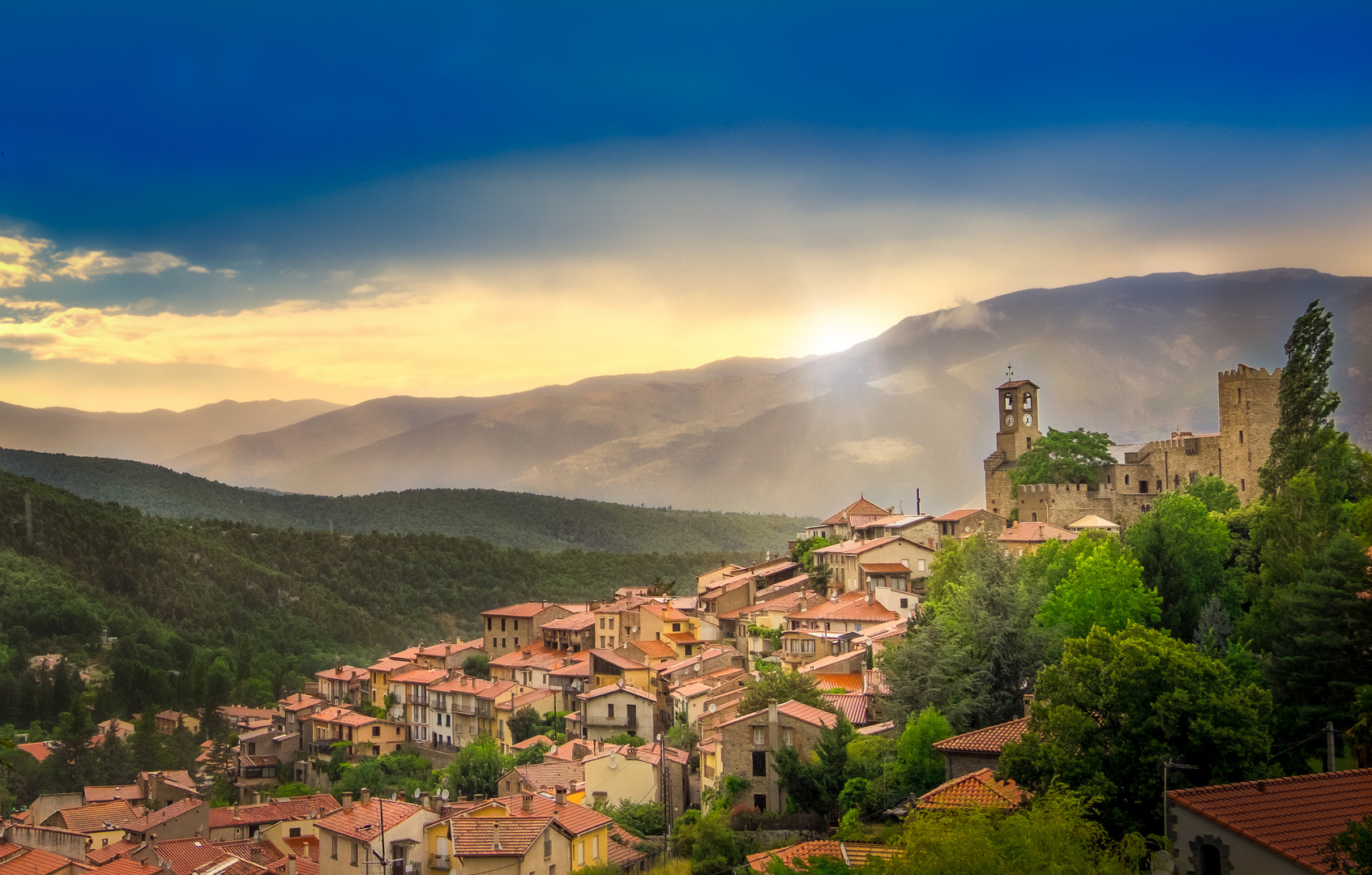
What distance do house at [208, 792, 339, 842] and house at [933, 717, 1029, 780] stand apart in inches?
866

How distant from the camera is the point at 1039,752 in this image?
2189cm

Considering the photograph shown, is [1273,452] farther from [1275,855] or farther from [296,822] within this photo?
[296,822]

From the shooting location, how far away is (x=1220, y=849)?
18.0 meters

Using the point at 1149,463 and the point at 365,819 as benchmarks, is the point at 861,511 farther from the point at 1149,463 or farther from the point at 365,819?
the point at 365,819

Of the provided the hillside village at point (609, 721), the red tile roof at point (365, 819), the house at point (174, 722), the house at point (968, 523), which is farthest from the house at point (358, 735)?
the house at point (968, 523)

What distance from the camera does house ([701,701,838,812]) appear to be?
3450cm

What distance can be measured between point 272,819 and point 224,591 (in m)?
67.7

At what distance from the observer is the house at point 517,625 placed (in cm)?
7306

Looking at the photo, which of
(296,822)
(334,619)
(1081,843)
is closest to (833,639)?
(296,822)

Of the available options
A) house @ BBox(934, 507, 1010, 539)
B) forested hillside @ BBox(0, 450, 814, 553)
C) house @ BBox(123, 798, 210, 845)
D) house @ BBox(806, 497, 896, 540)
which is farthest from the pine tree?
forested hillside @ BBox(0, 450, 814, 553)

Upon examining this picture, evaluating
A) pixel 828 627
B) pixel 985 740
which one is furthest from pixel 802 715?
pixel 828 627

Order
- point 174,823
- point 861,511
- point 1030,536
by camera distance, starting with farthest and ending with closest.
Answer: point 861,511 < point 1030,536 < point 174,823

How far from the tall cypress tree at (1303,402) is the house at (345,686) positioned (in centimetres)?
5169

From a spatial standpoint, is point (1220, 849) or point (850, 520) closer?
point (1220, 849)
